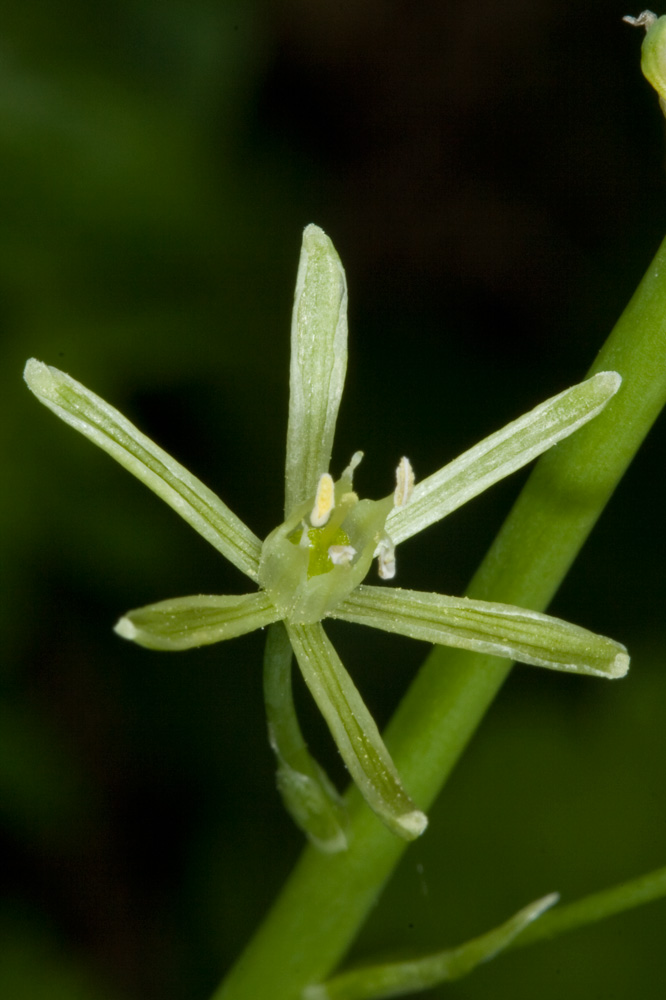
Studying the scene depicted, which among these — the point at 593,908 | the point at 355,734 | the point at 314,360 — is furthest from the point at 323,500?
the point at 593,908

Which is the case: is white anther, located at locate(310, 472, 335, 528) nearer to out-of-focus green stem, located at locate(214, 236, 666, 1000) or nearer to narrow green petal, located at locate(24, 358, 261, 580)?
narrow green petal, located at locate(24, 358, 261, 580)

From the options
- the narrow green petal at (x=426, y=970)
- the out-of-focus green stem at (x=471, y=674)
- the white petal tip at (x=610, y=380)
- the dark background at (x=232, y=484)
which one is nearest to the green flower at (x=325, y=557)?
the white petal tip at (x=610, y=380)

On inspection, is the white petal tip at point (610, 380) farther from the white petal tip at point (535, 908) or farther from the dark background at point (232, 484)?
the dark background at point (232, 484)

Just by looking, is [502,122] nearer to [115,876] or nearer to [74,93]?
[74,93]

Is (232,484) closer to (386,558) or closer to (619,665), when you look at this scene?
(386,558)

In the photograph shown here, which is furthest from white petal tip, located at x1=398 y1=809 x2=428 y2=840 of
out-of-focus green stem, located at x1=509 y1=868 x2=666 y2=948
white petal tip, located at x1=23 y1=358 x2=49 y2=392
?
white petal tip, located at x1=23 y1=358 x2=49 y2=392

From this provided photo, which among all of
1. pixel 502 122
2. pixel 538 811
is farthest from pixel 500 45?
pixel 538 811

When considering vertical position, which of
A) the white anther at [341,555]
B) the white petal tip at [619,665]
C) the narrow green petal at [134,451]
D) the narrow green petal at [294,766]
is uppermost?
the white petal tip at [619,665]
